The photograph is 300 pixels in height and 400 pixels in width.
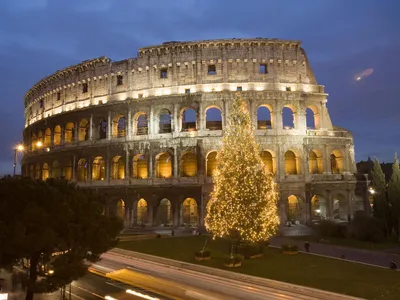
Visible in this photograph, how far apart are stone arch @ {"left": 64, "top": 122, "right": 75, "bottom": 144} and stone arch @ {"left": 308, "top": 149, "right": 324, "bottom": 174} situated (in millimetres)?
28678

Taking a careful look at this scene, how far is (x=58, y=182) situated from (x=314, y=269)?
43.6ft

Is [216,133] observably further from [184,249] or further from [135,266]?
[135,266]

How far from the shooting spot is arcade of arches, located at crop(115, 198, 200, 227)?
118 feet

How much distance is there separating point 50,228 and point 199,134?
26999mm

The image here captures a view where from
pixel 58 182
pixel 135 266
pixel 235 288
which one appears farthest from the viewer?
pixel 135 266

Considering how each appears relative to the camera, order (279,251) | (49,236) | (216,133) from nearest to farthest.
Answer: (49,236), (279,251), (216,133)

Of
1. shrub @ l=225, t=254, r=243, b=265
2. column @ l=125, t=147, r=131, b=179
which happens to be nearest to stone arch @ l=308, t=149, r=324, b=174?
column @ l=125, t=147, r=131, b=179

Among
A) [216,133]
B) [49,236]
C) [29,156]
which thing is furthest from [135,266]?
[29,156]

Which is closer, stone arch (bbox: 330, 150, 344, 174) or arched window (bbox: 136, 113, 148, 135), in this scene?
stone arch (bbox: 330, 150, 344, 174)

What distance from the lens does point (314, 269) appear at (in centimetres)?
1789

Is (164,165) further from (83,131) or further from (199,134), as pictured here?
(83,131)

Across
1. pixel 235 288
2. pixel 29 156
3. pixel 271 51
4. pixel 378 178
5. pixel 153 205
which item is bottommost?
pixel 235 288

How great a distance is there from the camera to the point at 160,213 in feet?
132

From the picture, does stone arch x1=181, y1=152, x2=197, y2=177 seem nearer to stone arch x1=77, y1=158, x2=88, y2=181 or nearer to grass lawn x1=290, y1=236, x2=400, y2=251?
stone arch x1=77, y1=158, x2=88, y2=181
